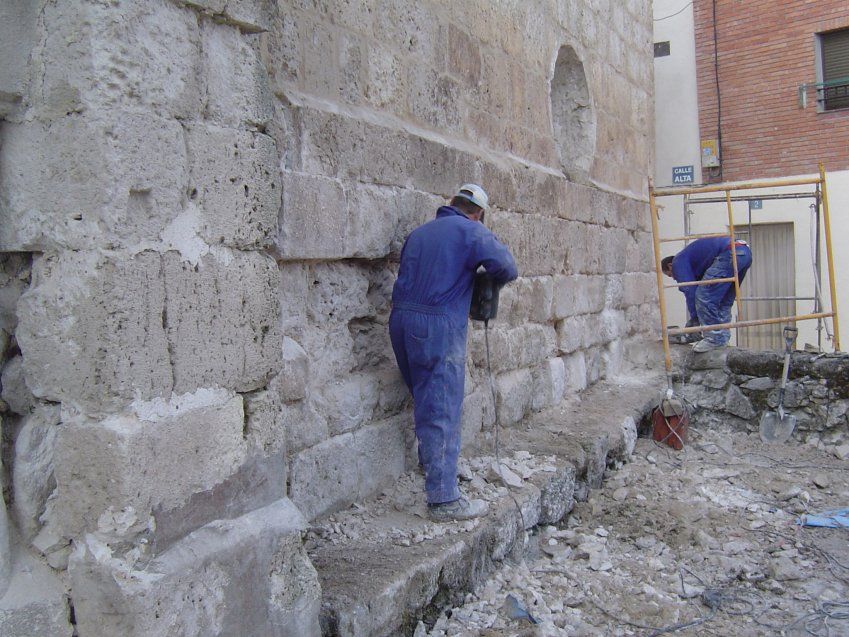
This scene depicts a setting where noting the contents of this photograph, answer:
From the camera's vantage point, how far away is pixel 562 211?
236 inches

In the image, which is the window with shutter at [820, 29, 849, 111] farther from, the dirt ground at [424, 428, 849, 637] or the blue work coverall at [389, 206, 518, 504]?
the blue work coverall at [389, 206, 518, 504]

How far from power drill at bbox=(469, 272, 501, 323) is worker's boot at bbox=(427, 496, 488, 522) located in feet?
3.24

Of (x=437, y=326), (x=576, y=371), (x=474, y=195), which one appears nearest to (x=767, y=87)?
(x=576, y=371)

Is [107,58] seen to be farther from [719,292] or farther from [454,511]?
[719,292]

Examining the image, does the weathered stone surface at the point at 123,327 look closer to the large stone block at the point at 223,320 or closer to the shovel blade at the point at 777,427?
the large stone block at the point at 223,320

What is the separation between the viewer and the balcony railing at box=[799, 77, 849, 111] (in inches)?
412

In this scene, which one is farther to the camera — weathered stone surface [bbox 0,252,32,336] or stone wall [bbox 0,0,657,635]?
weathered stone surface [bbox 0,252,32,336]

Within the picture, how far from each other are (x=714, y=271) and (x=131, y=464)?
677 cm

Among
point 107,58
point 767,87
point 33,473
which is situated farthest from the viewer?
point 767,87

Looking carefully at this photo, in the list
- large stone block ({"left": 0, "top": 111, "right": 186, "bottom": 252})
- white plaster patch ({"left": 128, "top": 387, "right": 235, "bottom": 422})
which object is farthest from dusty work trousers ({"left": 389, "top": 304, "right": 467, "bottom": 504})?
large stone block ({"left": 0, "top": 111, "right": 186, "bottom": 252})

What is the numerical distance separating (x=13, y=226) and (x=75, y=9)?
0.60 meters

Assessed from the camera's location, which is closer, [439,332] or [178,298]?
[178,298]

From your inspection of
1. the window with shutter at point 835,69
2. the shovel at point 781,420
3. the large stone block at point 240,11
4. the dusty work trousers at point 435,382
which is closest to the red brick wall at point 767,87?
the window with shutter at point 835,69

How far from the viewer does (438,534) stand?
3238 millimetres
